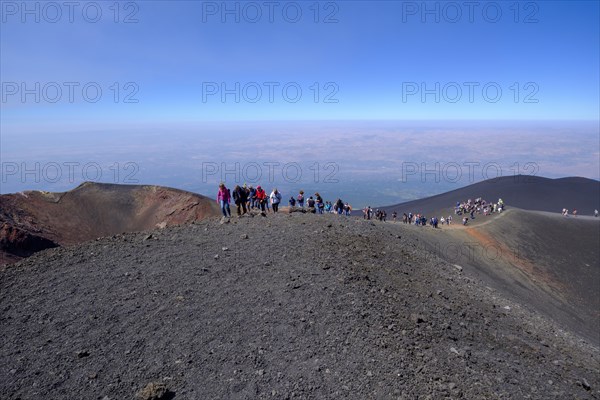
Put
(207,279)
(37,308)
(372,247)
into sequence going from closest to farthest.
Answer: (37,308), (207,279), (372,247)

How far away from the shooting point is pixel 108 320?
297 inches

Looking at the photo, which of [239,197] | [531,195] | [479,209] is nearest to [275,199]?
[239,197]

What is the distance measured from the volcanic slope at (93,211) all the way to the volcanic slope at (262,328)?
5.94 meters

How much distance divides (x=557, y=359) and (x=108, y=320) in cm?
1152

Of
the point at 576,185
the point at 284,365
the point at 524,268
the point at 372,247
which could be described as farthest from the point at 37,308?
the point at 576,185

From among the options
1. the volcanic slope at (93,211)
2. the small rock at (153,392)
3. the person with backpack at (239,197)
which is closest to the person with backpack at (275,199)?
the person with backpack at (239,197)

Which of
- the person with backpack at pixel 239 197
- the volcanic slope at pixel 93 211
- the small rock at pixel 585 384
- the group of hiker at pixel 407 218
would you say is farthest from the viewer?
the group of hiker at pixel 407 218

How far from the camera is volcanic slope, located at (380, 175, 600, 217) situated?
152ft

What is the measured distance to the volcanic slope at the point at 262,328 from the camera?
243 inches

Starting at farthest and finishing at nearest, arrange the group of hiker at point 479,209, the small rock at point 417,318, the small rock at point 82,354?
1. the group of hiker at point 479,209
2. the small rock at point 417,318
3. the small rock at point 82,354

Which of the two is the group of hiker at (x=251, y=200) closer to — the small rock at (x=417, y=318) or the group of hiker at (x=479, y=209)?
the small rock at (x=417, y=318)

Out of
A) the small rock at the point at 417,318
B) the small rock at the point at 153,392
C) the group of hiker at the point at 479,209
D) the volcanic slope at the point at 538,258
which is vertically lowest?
the volcanic slope at the point at 538,258

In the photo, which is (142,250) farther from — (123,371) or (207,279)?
(123,371)

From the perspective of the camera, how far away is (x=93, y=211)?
20.5 meters
